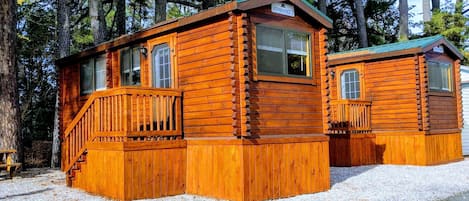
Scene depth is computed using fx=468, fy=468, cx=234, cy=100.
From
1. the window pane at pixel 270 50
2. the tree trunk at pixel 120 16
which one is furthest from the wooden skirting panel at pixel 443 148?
the tree trunk at pixel 120 16

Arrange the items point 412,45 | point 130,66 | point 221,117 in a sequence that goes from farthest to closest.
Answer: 1. point 412,45
2. point 130,66
3. point 221,117

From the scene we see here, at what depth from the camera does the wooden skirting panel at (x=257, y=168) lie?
7.92m

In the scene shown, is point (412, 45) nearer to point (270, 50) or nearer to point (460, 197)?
point (460, 197)

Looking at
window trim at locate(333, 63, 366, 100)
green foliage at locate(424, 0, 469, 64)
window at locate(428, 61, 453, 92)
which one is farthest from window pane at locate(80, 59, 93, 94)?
green foliage at locate(424, 0, 469, 64)

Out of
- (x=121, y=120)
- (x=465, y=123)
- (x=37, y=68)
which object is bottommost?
(x=465, y=123)

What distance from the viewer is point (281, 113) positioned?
863 centimetres

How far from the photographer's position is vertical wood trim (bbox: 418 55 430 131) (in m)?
13.5

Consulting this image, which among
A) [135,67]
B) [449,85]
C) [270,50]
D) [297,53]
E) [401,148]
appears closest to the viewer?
[270,50]

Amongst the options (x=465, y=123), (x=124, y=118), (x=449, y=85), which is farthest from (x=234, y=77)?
(x=465, y=123)

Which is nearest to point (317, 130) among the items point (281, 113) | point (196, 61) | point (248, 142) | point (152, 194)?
point (281, 113)

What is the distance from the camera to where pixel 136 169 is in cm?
815

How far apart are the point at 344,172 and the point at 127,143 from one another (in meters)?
6.55

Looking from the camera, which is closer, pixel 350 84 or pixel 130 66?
pixel 130 66

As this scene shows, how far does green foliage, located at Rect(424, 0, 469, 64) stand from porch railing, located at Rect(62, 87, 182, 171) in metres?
20.1
